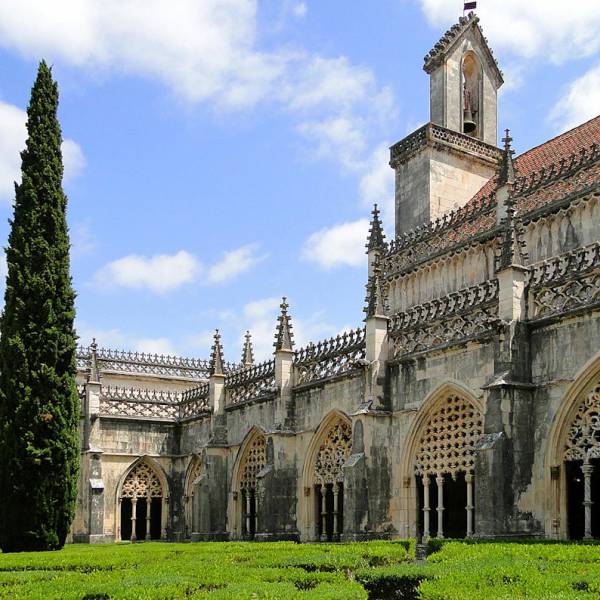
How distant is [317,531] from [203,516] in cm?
574

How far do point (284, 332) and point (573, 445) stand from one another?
11.4 meters

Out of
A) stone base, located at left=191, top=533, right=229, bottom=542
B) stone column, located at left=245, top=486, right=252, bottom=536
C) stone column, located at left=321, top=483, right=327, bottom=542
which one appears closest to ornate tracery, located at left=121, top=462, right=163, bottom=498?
stone base, located at left=191, top=533, right=229, bottom=542

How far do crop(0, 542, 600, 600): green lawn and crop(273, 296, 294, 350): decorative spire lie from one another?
11.1 m

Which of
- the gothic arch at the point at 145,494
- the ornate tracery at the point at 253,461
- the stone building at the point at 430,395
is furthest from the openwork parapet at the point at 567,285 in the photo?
the gothic arch at the point at 145,494

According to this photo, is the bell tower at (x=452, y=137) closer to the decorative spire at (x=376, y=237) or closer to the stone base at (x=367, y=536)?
the decorative spire at (x=376, y=237)

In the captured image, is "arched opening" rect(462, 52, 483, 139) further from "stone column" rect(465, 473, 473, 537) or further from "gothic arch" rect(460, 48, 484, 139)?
"stone column" rect(465, 473, 473, 537)

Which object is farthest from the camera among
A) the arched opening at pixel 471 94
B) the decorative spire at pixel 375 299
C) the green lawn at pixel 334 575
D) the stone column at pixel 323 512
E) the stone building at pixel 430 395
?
the arched opening at pixel 471 94

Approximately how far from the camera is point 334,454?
23578mm

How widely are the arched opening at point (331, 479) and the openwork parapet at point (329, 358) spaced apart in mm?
1412

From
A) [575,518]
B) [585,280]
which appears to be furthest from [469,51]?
[575,518]

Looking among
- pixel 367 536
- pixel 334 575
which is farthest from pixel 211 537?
pixel 334 575

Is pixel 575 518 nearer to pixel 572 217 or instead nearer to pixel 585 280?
pixel 585 280

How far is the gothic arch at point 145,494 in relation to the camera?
103 ft

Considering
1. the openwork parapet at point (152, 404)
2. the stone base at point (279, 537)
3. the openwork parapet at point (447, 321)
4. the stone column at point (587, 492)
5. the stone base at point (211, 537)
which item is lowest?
the stone base at point (211, 537)
